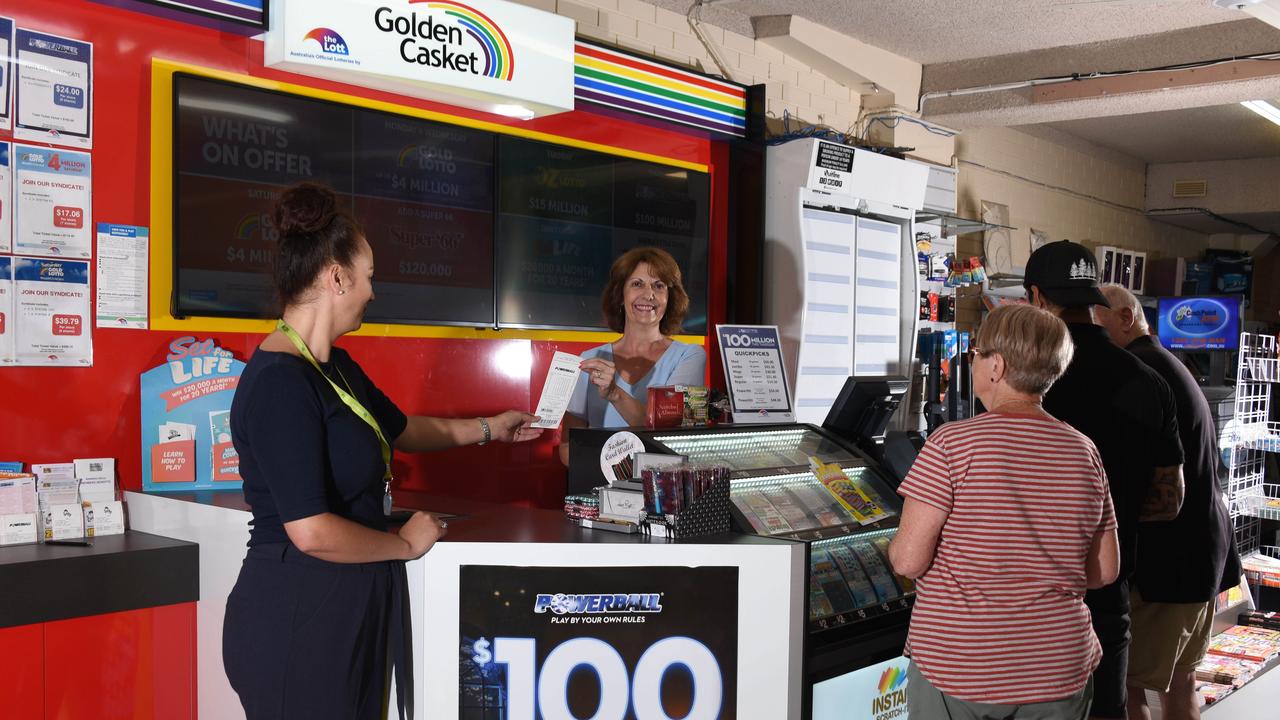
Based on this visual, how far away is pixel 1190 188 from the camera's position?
422 inches

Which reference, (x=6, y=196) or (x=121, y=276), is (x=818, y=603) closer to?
(x=121, y=276)

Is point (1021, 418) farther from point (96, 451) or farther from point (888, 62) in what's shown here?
point (888, 62)

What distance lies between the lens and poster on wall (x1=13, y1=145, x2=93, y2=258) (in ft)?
9.96

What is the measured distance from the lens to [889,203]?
235 inches

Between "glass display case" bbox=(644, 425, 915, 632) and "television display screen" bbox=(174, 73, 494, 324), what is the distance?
137cm

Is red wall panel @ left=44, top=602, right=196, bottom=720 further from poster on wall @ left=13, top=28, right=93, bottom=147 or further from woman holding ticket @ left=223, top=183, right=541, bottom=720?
poster on wall @ left=13, top=28, right=93, bottom=147

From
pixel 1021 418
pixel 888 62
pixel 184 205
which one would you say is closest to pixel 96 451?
pixel 184 205

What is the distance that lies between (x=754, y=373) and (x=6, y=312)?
2237 mm

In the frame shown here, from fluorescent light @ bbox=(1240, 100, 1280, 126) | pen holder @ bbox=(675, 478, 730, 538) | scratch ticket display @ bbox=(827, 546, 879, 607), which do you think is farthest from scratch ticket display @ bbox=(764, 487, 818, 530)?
fluorescent light @ bbox=(1240, 100, 1280, 126)

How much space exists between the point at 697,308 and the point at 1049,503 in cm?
317

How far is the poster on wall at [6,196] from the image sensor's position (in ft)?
9.83

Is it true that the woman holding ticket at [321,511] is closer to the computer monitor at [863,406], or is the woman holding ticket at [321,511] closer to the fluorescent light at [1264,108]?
the computer monitor at [863,406]

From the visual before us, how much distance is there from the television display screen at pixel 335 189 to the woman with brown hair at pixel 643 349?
0.63 metres

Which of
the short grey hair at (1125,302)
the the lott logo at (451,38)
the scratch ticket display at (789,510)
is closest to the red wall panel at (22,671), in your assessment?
the scratch ticket display at (789,510)
